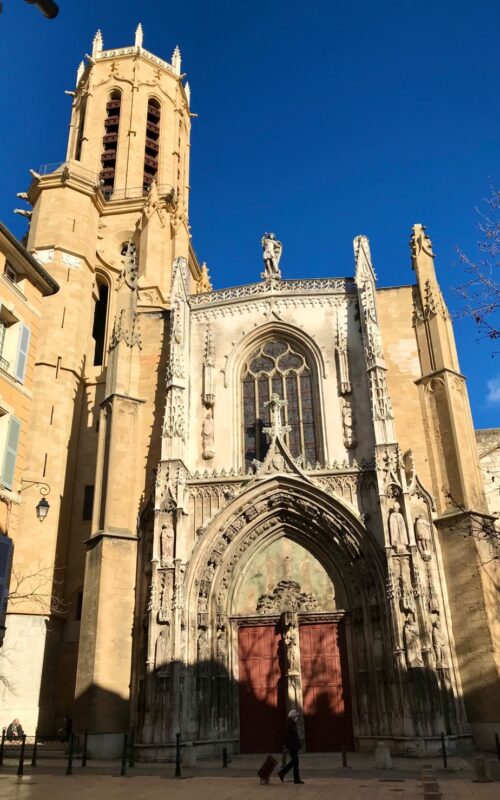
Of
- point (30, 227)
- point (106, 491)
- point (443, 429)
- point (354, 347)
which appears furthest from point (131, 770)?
point (30, 227)

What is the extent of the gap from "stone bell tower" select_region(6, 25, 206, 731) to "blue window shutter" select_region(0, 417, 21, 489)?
4529 millimetres

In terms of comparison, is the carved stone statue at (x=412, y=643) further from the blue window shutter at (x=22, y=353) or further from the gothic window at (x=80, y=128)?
the gothic window at (x=80, y=128)

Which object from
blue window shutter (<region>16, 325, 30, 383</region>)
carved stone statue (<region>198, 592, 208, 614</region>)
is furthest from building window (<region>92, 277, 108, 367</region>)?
carved stone statue (<region>198, 592, 208, 614</region>)

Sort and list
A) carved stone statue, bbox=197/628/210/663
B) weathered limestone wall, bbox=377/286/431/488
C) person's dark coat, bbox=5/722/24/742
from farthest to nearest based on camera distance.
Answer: weathered limestone wall, bbox=377/286/431/488 → carved stone statue, bbox=197/628/210/663 → person's dark coat, bbox=5/722/24/742

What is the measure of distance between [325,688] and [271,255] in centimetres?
1436

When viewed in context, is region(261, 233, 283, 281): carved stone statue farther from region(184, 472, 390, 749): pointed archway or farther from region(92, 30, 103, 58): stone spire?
region(92, 30, 103, 58): stone spire

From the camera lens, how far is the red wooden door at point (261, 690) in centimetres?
1792

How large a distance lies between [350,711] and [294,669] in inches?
68.6

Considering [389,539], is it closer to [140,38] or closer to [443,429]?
[443,429]

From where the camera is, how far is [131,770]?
14891mm

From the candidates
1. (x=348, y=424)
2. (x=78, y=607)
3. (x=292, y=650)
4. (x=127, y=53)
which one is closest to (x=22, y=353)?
(x=78, y=607)

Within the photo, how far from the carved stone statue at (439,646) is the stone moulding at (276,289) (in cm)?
1100

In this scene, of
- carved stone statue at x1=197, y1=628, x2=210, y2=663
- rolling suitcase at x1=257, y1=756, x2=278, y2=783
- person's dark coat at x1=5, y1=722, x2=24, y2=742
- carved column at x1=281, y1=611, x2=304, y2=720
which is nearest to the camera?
rolling suitcase at x1=257, y1=756, x2=278, y2=783

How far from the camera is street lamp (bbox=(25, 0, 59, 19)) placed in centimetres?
555
